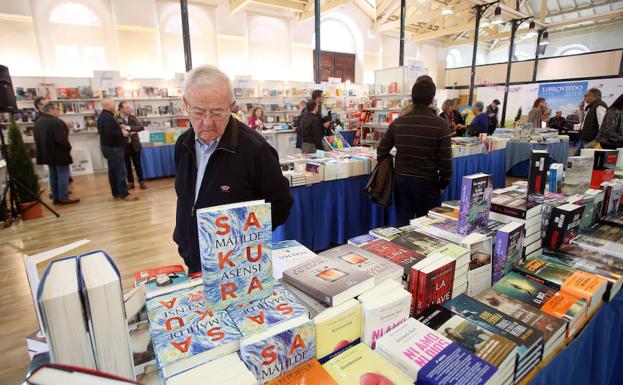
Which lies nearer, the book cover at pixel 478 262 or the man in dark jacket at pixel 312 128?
the book cover at pixel 478 262

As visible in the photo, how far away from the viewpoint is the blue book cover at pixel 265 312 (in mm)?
846

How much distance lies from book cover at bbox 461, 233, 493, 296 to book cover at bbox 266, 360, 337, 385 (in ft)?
2.44

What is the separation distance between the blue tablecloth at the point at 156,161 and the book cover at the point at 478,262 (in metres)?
6.83

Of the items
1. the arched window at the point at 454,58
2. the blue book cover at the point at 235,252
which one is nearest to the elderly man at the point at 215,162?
the blue book cover at the point at 235,252

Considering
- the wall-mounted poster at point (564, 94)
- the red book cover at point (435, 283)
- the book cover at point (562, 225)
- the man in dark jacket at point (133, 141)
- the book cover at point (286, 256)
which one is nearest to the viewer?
the red book cover at point (435, 283)

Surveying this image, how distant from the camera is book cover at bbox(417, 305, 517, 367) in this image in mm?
911

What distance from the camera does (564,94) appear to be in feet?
41.1

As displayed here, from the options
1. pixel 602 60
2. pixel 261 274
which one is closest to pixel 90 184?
pixel 261 274

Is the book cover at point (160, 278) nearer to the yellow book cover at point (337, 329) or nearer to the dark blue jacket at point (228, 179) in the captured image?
the dark blue jacket at point (228, 179)

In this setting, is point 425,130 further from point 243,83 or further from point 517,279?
point 243,83

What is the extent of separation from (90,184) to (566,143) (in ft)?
32.6

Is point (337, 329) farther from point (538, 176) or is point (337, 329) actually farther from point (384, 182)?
point (384, 182)

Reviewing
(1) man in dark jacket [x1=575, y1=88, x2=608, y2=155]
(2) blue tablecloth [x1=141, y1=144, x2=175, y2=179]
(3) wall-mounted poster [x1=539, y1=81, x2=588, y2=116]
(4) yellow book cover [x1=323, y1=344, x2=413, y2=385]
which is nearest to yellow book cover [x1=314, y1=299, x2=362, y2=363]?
(4) yellow book cover [x1=323, y1=344, x2=413, y2=385]

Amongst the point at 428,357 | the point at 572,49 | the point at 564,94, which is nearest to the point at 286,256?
the point at 428,357
